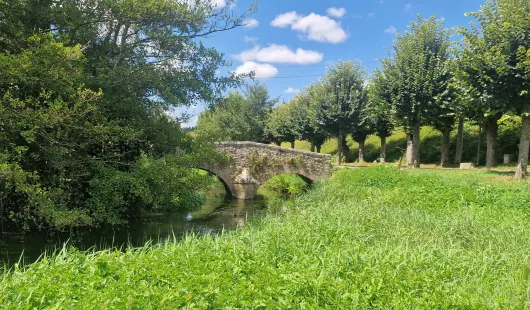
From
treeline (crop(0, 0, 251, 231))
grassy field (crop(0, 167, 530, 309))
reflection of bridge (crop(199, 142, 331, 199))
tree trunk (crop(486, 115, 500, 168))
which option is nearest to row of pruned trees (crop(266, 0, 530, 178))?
tree trunk (crop(486, 115, 500, 168))

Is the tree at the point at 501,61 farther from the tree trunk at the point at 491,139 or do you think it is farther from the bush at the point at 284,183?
the bush at the point at 284,183

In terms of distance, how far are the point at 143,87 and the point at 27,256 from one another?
17.4 feet

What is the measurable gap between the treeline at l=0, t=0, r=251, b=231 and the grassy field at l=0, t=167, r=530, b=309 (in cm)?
348

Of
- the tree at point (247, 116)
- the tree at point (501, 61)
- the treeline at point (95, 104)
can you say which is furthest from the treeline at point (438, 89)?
the treeline at point (95, 104)

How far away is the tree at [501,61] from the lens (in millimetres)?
13062

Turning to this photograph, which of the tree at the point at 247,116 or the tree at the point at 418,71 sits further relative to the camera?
the tree at the point at 247,116

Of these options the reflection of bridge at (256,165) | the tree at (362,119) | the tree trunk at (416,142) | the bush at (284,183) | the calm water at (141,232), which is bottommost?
the calm water at (141,232)

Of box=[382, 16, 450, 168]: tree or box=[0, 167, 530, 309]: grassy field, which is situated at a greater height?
box=[382, 16, 450, 168]: tree

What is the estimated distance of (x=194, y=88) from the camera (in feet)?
39.9

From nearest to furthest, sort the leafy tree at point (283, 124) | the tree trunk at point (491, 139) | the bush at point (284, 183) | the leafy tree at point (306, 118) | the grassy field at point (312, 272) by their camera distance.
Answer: the grassy field at point (312, 272), the tree trunk at point (491, 139), the bush at point (284, 183), the leafy tree at point (306, 118), the leafy tree at point (283, 124)

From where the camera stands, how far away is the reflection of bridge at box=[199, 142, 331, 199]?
1867cm

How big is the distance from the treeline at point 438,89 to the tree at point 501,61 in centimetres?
3

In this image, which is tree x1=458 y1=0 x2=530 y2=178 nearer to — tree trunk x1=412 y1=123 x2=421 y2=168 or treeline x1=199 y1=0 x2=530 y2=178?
treeline x1=199 y1=0 x2=530 y2=178

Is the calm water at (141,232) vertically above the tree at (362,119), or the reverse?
the tree at (362,119)
